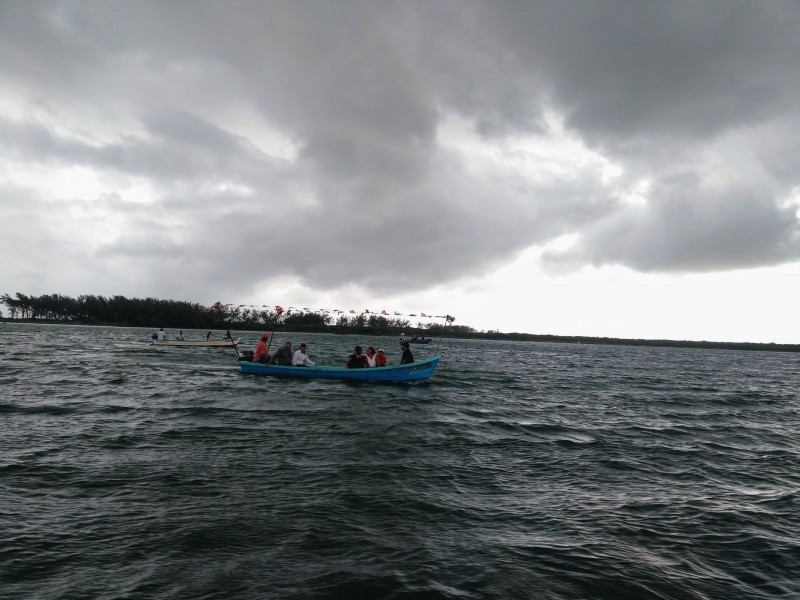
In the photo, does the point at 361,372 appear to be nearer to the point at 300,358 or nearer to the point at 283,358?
Answer: the point at 300,358

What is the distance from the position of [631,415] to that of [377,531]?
63.4 feet

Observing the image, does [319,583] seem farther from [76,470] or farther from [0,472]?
[0,472]

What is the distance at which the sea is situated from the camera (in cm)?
714

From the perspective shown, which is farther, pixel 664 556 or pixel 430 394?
pixel 430 394

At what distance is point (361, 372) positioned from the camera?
101ft

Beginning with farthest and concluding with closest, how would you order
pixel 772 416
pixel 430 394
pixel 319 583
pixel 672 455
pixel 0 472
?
1. pixel 430 394
2. pixel 772 416
3. pixel 672 455
4. pixel 0 472
5. pixel 319 583

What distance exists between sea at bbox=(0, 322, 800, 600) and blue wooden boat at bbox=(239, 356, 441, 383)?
9.17m

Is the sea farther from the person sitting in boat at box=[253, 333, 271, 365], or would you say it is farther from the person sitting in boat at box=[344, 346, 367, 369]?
the person sitting in boat at box=[253, 333, 271, 365]

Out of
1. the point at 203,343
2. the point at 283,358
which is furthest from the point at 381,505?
the point at 203,343

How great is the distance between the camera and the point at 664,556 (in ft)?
27.2

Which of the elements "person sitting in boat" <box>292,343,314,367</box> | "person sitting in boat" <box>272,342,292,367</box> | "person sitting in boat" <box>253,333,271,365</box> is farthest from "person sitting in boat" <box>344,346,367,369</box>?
"person sitting in boat" <box>253,333,271,365</box>

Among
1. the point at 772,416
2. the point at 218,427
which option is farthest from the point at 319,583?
the point at 772,416

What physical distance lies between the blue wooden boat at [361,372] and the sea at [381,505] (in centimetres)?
917

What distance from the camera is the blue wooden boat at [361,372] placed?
101ft
